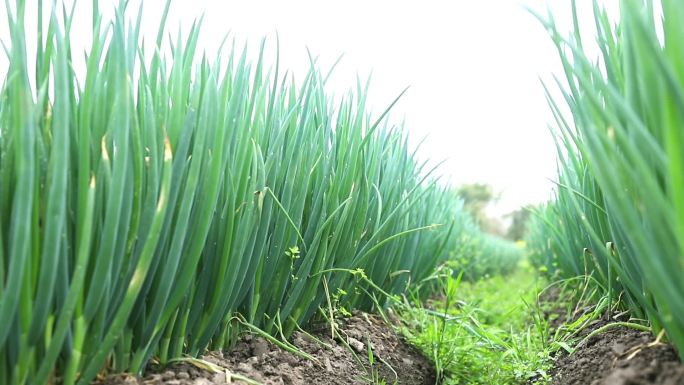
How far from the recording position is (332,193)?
163 centimetres

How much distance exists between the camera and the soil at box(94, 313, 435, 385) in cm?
115

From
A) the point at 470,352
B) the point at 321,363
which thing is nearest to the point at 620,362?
the point at 321,363

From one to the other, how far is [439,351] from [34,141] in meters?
1.34

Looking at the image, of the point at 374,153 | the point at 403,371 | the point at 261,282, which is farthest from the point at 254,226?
the point at 403,371

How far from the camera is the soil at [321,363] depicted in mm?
1150

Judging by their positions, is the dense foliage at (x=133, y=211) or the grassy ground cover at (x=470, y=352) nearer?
the dense foliage at (x=133, y=211)

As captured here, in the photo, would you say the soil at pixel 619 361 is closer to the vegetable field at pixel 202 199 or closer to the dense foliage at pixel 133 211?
the vegetable field at pixel 202 199

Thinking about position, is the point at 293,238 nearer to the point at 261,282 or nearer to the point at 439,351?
the point at 261,282

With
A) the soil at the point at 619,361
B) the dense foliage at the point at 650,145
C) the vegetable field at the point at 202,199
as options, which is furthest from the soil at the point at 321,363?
the dense foliage at the point at 650,145

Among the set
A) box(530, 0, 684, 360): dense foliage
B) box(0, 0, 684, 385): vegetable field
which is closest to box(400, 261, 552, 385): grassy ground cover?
box(0, 0, 684, 385): vegetable field

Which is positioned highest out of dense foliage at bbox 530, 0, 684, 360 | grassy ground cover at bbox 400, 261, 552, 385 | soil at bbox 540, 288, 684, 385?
dense foliage at bbox 530, 0, 684, 360

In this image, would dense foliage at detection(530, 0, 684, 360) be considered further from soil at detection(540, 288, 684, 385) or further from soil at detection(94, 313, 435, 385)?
soil at detection(94, 313, 435, 385)

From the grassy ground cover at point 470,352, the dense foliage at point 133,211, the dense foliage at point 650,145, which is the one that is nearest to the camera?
the dense foliage at point 650,145

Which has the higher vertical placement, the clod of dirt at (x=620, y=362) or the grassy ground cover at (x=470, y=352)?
the clod of dirt at (x=620, y=362)
